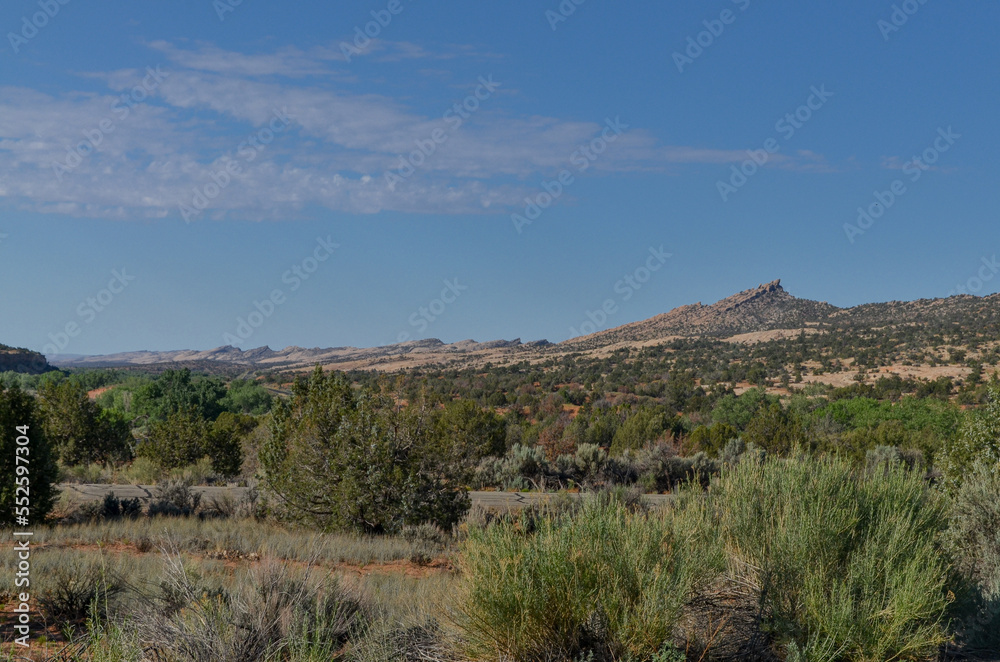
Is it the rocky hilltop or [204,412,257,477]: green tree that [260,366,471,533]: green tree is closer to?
[204,412,257,477]: green tree

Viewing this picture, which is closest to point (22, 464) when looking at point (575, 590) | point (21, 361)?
point (575, 590)

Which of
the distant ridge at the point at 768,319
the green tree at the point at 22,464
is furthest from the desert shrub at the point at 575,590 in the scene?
the distant ridge at the point at 768,319

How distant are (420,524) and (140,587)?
7.41m

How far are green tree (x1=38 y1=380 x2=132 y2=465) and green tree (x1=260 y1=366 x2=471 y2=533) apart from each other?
21887 mm

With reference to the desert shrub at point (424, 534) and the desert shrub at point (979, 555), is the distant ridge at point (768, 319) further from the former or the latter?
the desert shrub at point (424, 534)

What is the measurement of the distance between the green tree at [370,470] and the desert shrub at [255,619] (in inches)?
279

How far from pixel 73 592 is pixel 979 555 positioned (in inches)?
432

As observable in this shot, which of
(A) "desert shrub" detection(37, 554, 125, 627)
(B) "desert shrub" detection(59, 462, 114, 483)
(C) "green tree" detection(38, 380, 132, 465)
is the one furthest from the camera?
(C) "green tree" detection(38, 380, 132, 465)

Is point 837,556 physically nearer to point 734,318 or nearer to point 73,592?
point 73,592

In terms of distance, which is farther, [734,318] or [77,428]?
[734,318]

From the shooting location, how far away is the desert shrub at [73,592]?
7.03 m

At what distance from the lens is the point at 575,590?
504 cm

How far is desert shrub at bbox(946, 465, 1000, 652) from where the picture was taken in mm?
6449

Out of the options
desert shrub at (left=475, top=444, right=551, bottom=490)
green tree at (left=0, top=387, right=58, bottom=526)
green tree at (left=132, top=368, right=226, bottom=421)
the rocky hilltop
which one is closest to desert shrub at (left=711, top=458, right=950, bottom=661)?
green tree at (left=0, top=387, right=58, bottom=526)
